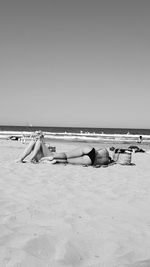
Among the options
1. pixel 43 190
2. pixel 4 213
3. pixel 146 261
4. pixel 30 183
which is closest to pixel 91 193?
pixel 43 190

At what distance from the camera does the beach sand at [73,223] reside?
2.95m

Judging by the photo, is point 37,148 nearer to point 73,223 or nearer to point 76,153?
point 76,153

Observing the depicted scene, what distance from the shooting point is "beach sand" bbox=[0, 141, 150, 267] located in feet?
9.68

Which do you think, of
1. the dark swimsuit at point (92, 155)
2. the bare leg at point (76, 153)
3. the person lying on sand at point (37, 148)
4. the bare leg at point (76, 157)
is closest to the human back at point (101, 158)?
the dark swimsuit at point (92, 155)

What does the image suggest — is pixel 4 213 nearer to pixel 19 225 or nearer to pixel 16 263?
pixel 19 225

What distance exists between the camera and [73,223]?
12.9 ft

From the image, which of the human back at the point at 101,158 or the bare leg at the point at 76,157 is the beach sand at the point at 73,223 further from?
the human back at the point at 101,158

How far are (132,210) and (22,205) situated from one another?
5.43 feet

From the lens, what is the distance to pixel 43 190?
5836mm

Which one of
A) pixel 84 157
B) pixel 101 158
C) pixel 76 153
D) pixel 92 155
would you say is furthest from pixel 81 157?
pixel 101 158

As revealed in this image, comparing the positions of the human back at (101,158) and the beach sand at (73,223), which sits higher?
the human back at (101,158)

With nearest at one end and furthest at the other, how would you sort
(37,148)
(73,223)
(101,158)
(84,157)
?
(73,223) < (84,157) < (101,158) < (37,148)

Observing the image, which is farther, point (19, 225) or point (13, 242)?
point (19, 225)

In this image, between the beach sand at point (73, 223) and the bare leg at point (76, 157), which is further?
the bare leg at point (76, 157)
